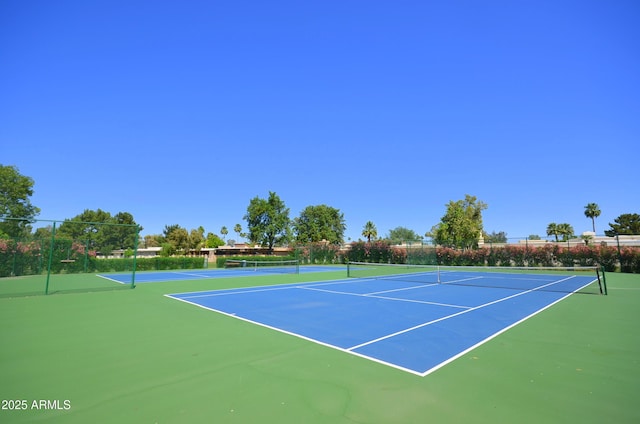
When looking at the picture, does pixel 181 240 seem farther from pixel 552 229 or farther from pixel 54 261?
pixel 552 229

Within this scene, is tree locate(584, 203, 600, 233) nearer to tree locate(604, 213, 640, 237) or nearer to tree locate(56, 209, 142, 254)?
tree locate(604, 213, 640, 237)

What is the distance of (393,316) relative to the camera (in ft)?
25.4

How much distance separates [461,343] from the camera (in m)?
5.51

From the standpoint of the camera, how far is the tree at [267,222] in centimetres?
5303

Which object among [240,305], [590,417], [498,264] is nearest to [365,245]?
[498,264]

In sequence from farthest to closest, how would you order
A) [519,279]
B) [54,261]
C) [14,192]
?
[14,192] → [54,261] → [519,279]

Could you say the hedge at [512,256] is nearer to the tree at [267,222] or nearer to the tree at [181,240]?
the tree at [267,222]

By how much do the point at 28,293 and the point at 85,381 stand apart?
439 inches

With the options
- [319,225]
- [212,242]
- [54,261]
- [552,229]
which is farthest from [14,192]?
[552,229]

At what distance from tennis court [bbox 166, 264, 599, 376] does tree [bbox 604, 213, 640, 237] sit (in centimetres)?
6179

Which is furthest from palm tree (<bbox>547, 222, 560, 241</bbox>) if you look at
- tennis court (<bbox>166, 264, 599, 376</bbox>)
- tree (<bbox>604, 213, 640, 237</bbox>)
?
tennis court (<bbox>166, 264, 599, 376</bbox>)

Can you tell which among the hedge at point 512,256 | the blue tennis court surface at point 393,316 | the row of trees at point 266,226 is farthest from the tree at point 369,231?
the blue tennis court surface at point 393,316

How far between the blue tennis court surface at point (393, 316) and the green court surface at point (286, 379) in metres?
0.39

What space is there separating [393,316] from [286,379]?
14.3 feet
